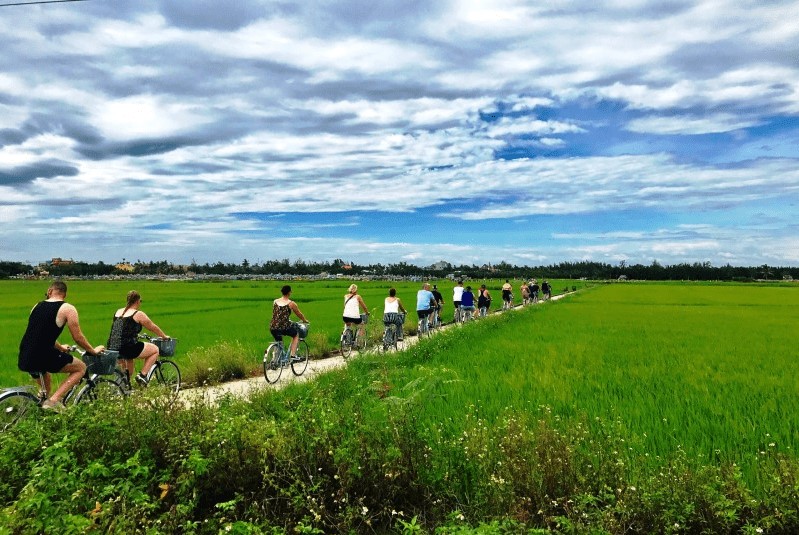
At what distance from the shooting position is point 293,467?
5445 mm

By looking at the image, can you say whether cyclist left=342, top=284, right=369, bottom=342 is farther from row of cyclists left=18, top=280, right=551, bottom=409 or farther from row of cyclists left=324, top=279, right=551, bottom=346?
row of cyclists left=18, top=280, right=551, bottom=409

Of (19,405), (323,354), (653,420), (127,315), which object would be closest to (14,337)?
(323,354)

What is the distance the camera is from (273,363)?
11.9 meters

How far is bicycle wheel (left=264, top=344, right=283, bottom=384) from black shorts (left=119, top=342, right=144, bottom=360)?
2.99 m

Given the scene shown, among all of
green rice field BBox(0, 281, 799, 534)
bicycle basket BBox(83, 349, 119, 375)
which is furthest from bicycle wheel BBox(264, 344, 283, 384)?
bicycle basket BBox(83, 349, 119, 375)

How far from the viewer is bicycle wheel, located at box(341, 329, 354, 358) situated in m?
15.0

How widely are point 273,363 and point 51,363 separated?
16.8 ft

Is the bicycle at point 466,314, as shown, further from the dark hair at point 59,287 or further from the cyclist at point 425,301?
the dark hair at point 59,287

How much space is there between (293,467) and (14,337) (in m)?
22.3

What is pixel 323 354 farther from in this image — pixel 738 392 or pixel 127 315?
pixel 738 392

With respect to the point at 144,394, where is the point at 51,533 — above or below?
below

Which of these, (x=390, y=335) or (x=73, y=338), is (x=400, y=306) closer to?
(x=390, y=335)

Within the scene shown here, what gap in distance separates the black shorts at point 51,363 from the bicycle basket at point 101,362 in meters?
0.44

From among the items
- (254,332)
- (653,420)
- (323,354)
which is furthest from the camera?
(254,332)
